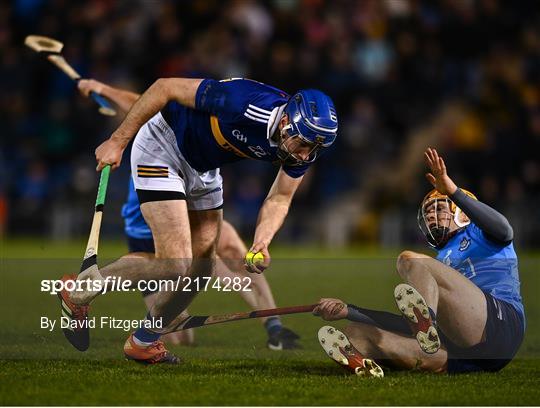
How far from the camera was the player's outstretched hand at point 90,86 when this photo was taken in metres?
8.70

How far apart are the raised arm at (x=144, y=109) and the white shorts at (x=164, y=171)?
351 mm

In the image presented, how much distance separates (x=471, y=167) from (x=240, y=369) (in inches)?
369

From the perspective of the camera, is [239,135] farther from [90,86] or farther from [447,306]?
[90,86]

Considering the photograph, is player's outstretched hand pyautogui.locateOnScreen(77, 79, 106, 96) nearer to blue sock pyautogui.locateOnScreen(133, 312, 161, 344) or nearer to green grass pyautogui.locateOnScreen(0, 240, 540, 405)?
green grass pyautogui.locateOnScreen(0, 240, 540, 405)

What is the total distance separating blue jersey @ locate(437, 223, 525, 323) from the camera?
6.60 m

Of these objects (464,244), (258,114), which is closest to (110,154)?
(258,114)

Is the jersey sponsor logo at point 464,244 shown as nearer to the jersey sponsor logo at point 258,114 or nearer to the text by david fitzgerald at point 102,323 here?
the jersey sponsor logo at point 258,114

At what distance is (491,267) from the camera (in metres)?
6.63

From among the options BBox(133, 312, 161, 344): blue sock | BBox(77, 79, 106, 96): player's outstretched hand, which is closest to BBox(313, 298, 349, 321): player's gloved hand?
BBox(133, 312, 161, 344): blue sock

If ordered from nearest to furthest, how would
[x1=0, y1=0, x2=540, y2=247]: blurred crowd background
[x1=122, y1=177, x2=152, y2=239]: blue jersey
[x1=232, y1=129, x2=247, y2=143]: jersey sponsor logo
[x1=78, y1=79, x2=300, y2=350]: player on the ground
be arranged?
[x1=232, y1=129, x2=247, y2=143]: jersey sponsor logo < [x1=78, y1=79, x2=300, y2=350]: player on the ground < [x1=122, y1=177, x2=152, y2=239]: blue jersey < [x1=0, y1=0, x2=540, y2=247]: blurred crowd background

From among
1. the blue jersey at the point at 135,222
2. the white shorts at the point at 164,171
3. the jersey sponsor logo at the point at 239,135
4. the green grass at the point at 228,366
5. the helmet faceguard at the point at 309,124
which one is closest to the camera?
the green grass at the point at 228,366

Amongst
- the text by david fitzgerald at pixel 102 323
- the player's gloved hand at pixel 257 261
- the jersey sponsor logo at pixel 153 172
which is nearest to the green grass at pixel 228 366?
the text by david fitzgerald at pixel 102 323

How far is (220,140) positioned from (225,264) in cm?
131

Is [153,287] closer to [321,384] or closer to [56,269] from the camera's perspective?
[56,269]
